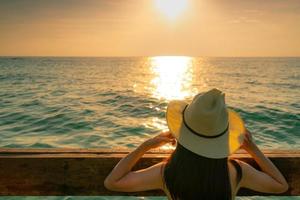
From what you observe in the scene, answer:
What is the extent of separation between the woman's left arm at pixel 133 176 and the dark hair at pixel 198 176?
0.16 meters

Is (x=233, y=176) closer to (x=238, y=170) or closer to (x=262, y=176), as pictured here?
(x=238, y=170)

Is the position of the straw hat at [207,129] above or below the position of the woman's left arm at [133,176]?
above

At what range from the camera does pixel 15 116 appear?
13.8m

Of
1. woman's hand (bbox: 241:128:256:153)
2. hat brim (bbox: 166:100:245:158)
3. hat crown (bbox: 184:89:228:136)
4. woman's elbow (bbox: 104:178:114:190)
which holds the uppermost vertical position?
hat crown (bbox: 184:89:228:136)

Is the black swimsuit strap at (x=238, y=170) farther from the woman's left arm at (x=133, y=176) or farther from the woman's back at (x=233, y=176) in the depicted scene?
the woman's left arm at (x=133, y=176)

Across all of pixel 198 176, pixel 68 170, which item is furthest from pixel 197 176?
pixel 68 170

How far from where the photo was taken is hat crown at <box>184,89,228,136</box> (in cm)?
179

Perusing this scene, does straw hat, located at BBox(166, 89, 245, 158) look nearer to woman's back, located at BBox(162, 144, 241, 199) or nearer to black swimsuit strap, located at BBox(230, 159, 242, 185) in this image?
woman's back, located at BBox(162, 144, 241, 199)

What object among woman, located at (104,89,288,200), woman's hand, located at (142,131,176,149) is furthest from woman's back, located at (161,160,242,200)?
woman's hand, located at (142,131,176,149)

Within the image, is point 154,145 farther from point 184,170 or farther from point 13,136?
point 13,136

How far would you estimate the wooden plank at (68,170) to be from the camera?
2189mm

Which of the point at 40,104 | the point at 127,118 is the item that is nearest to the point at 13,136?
the point at 127,118

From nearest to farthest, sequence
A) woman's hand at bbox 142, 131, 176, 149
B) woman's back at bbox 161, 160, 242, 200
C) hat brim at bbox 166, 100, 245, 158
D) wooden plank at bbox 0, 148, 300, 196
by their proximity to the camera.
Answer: hat brim at bbox 166, 100, 245, 158 → woman's back at bbox 161, 160, 242, 200 → woman's hand at bbox 142, 131, 176, 149 → wooden plank at bbox 0, 148, 300, 196

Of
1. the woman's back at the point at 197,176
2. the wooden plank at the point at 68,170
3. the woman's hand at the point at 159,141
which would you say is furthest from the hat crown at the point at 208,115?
the wooden plank at the point at 68,170
